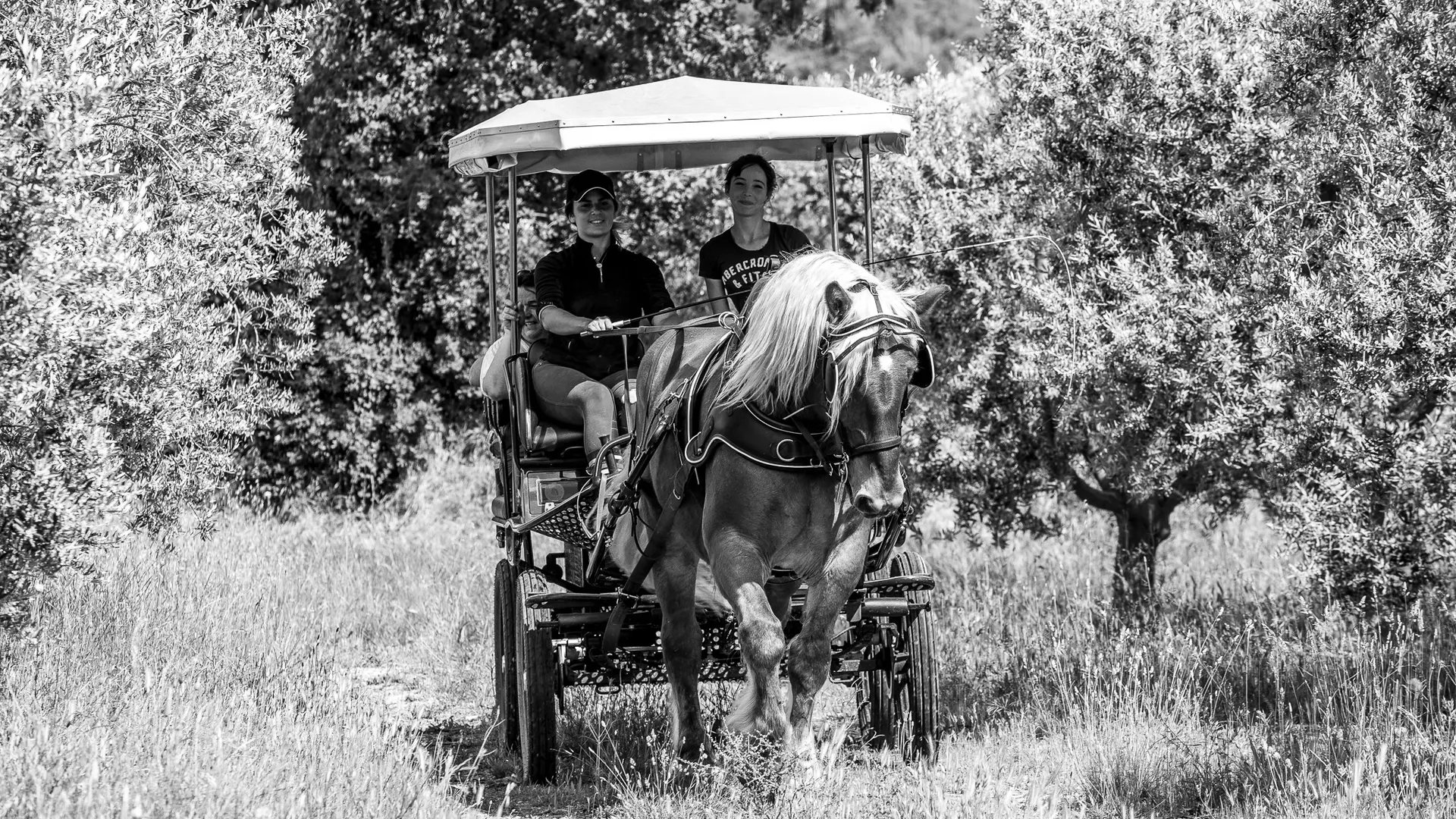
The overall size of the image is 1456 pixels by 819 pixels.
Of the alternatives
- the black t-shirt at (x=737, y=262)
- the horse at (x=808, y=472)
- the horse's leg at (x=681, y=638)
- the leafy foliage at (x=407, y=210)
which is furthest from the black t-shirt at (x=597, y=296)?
the leafy foliage at (x=407, y=210)

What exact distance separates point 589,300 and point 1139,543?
4.66 metres

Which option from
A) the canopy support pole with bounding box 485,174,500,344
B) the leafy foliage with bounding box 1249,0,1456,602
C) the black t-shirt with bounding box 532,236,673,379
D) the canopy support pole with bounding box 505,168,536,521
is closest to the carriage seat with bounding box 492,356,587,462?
the canopy support pole with bounding box 505,168,536,521

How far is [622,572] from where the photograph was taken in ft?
23.2

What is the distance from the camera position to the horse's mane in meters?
5.48

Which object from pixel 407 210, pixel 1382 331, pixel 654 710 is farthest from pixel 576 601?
pixel 407 210

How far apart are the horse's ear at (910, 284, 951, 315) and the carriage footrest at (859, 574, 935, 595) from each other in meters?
1.29

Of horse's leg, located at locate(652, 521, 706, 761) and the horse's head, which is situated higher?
the horse's head

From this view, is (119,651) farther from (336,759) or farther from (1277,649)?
(1277,649)

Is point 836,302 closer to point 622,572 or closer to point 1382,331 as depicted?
point 622,572

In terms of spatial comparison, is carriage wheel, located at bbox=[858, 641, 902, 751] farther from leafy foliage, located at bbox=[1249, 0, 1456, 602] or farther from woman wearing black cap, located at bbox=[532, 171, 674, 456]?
leafy foliage, located at bbox=[1249, 0, 1456, 602]

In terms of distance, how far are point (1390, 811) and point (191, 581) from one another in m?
6.59

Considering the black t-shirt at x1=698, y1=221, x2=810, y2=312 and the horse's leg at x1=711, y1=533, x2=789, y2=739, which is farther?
the black t-shirt at x1=698, y1=221, x2=810, y2=312

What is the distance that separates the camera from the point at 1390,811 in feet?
17.2

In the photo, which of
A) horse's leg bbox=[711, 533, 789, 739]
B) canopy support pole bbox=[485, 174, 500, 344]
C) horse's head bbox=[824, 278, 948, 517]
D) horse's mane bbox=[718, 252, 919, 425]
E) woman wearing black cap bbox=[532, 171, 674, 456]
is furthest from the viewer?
canopy support pole bbox=[485, 174, 500, 344]
